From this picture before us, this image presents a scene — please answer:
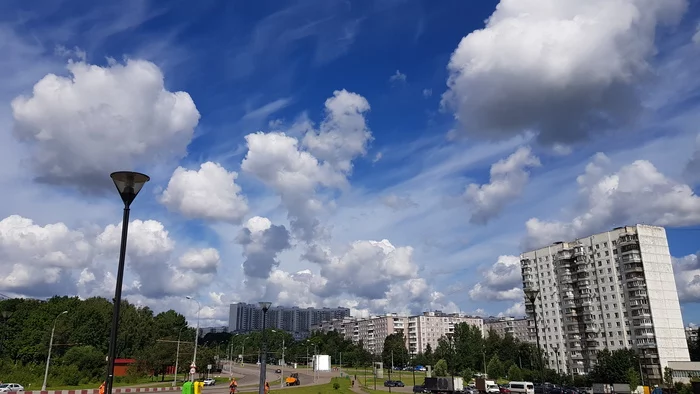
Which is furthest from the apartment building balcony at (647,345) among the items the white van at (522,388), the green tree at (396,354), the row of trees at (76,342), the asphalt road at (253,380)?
the row of trees at (76,342)

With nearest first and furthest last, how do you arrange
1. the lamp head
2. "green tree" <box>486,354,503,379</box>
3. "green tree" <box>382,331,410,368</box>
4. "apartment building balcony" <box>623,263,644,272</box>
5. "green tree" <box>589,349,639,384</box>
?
1. the lamp head
2. "green tree" <box>589,349,639,384</box>
3. "apartment building balcony" <box>623,263,644,272</box>
4. "green tree" <box>486,354,503,379</box>
5. "green tree" <box>382,331,410,368</box>

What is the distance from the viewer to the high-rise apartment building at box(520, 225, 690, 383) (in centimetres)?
9944

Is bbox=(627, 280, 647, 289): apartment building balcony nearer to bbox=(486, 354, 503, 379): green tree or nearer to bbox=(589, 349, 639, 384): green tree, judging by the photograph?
bbox=(589, 349, 639, 384): green tree

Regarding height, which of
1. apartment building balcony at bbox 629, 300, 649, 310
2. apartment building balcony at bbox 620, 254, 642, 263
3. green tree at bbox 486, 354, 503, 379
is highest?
apartment building balcony at bbox 620, 254, 642, 263

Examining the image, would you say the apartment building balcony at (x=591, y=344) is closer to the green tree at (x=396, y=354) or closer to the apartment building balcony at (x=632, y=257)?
the apartment building balcony at (x=632, y=257)

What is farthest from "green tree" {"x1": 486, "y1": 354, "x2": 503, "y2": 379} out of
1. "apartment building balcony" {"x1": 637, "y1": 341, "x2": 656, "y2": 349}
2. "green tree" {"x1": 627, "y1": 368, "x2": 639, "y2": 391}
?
"green tree" {"x1": 627, "y1": 368, "x2": 639, "y2": 391}

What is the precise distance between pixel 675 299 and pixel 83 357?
356ft

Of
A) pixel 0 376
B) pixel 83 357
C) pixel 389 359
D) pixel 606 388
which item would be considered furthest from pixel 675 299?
pixel 0 376

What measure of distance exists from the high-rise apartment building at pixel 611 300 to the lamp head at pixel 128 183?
92729 mm

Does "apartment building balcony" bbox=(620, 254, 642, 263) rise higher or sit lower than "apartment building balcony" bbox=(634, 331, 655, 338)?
higher

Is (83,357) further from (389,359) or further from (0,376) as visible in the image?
(389,359)

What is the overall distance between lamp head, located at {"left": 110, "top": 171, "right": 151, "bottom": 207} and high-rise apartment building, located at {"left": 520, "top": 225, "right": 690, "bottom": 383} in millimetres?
92729

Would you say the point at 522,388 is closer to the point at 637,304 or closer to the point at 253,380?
the point at 637,304

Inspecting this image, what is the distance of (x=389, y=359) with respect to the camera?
16238 centimetres
